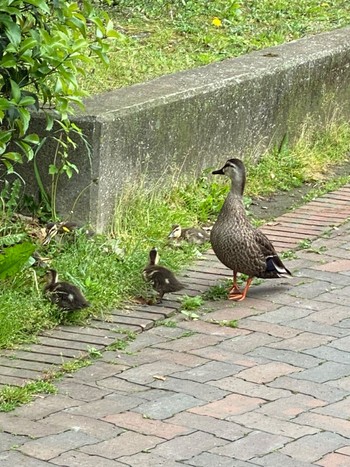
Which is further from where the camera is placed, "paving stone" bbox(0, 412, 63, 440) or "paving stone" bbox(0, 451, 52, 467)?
"paving stone" bbox(0, 412, 63, 440)

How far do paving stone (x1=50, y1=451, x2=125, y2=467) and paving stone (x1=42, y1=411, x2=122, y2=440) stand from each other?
0.23m

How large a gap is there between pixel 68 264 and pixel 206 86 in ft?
8.34

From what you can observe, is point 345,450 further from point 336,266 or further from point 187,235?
point 187,235

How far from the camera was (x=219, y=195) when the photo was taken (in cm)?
989

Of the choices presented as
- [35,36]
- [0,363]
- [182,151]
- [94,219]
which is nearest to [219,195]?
[182,151]

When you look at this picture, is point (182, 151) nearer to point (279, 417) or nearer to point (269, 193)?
point (269, 193)

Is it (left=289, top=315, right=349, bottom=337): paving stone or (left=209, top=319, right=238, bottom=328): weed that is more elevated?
(left=209, top=319, right=238, bottom=328): weed

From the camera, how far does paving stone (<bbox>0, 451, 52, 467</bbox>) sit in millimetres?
5574

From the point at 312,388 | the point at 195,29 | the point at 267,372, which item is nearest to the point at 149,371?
the point at 267,372

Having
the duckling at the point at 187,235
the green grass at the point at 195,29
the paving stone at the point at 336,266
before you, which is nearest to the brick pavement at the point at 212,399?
the paving stone at the point at 336,266

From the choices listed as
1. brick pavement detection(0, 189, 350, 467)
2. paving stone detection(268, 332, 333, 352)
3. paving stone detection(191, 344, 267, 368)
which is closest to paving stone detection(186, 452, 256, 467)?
brick pavement detection(0, 189, 350, 467)

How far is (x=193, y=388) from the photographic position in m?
6.55

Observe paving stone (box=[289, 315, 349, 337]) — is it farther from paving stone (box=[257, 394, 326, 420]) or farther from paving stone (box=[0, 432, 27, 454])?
paving stone (box=[0, 432, 27, 454])

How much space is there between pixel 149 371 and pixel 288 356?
0.83 metres
